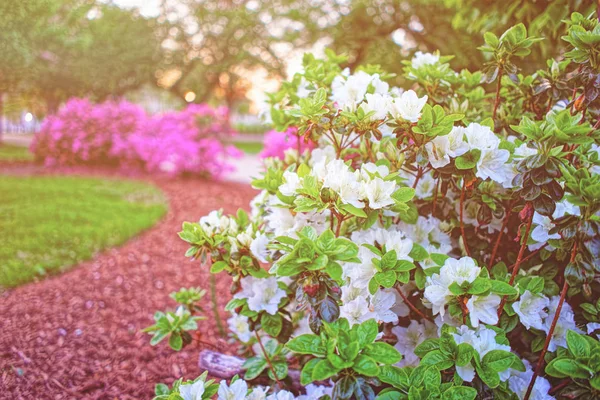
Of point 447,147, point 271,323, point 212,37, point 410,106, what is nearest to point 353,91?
point 410,106

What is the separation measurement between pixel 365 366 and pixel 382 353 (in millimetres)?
73

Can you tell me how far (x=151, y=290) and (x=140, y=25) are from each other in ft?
55.5

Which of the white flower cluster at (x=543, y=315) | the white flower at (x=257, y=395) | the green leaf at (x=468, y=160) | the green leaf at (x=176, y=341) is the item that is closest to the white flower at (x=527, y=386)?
the white flower cluster at (x=543, y=315)

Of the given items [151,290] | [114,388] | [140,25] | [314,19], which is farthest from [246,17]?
[114,388]

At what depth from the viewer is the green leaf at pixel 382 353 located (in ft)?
3.84

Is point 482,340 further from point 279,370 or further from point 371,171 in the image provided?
point 279,370

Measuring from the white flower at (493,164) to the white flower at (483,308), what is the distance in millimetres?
397

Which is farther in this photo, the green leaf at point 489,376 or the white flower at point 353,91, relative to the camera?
the white flower at point 353,91

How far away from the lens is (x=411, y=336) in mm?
1778

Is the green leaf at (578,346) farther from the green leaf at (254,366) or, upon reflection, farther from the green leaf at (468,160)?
the green leaf at (254,366)

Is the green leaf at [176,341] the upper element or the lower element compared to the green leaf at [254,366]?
upper

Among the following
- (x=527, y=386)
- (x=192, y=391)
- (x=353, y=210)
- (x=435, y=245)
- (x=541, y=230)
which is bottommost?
(x=527, y=386)

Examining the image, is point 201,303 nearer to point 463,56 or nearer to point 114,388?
point 114,388

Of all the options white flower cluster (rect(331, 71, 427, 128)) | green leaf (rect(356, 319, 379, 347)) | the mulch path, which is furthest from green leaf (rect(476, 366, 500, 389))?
the mulch path
